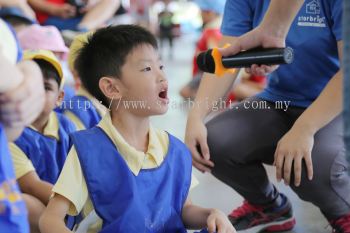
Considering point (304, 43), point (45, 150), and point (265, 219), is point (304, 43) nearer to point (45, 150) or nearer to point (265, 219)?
point (265, 219)

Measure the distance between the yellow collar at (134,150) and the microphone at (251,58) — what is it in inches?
9.0

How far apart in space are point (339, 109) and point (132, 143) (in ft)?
1.68

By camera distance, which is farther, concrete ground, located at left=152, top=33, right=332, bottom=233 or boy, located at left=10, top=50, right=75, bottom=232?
concrete ground, located at left=152, top=33, right=332, bottom=233

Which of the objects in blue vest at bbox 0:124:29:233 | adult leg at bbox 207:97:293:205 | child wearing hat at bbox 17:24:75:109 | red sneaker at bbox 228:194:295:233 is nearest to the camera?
blue vest at bbox 0:124:29:233

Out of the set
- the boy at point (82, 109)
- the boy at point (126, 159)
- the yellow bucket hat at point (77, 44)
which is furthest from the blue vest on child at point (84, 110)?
the boy at point (126, 159)

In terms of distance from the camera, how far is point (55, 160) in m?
1.59

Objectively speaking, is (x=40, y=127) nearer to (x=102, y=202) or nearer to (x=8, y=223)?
(x=102, y=202)

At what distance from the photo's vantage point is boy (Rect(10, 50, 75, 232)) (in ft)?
4.88

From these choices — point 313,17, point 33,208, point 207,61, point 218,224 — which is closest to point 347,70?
point 218,224

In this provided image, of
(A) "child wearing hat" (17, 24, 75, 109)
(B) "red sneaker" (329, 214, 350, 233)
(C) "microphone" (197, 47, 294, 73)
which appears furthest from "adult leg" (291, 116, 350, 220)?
(A) "child wearing hat" (17, 24, 75, 109)

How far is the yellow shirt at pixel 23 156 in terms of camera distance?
1485 millimetres

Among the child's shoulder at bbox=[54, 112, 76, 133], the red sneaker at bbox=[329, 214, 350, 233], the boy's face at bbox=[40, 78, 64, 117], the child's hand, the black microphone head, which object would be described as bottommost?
the red sneaker at bbox=[329, 214, 350, 233]

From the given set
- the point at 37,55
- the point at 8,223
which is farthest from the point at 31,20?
the point at 8,223

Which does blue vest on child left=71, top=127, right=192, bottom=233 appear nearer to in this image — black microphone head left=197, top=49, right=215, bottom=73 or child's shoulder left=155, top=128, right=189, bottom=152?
child's shoulder left=155, top=128, right=189, bottom=152
